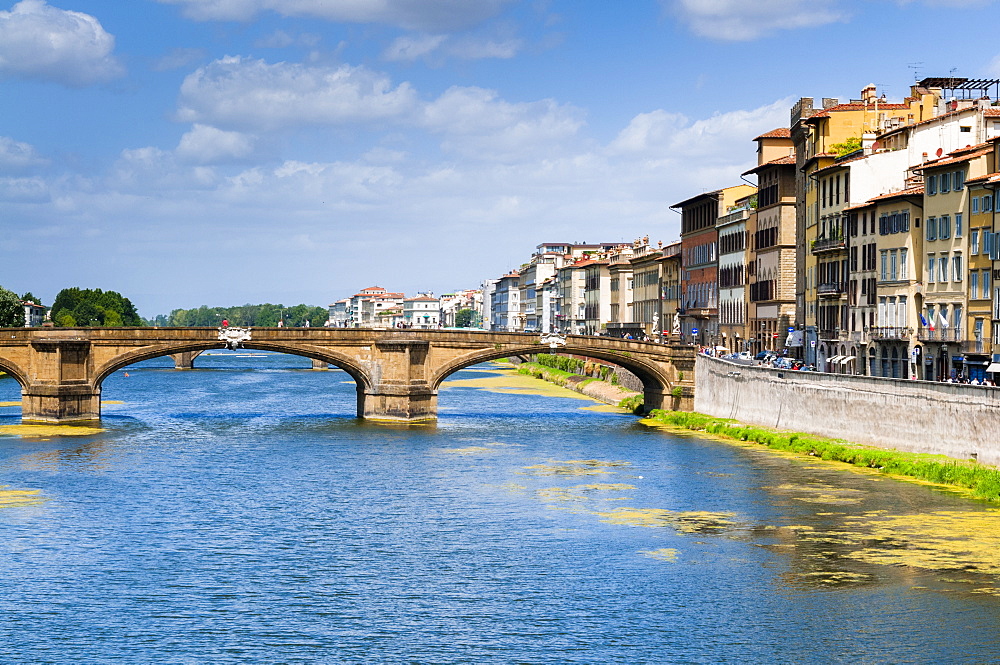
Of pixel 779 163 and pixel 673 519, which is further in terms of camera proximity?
pixel 779 163

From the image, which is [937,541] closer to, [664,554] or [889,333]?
[664,554]

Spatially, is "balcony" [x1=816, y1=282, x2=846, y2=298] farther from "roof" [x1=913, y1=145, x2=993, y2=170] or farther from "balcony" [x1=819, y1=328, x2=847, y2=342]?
"roof" [x1=913, y1=145, x2=993, y2=170]

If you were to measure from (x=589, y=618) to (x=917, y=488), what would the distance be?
71.8 feet

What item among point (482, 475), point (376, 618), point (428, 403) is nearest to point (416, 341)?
point (428, 403)

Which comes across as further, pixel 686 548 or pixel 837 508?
pixel 837 508

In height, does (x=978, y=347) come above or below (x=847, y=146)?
below

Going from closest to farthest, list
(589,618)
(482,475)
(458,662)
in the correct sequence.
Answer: (458,662)
(589,618)
(482,475)

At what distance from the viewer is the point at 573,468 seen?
63.0 m

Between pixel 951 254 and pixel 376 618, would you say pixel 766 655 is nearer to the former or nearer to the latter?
pixel 376 618

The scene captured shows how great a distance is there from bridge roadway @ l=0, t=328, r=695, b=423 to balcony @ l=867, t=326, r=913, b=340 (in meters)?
13.5

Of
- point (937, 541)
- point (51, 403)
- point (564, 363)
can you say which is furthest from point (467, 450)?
point (564, 363)

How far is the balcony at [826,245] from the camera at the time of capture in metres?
84.1

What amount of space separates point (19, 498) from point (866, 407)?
115 feet

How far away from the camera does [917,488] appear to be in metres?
53.1
